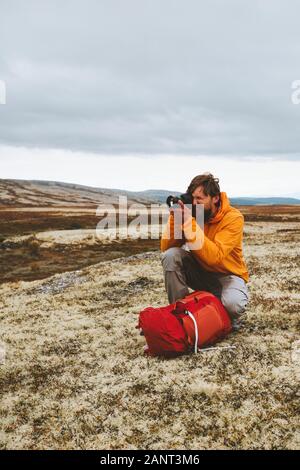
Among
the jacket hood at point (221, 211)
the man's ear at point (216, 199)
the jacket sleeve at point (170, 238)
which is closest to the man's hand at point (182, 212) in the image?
the jacket sleeve at point (170, 238)

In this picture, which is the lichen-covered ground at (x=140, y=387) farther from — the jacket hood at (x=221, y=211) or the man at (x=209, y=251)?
the jacket hood at (x=221, y=211)

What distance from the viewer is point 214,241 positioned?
10453 mm

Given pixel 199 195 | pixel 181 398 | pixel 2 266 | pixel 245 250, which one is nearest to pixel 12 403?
pixel 181 398

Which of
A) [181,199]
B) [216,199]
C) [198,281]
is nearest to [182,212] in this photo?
[181,199]

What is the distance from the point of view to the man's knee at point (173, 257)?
10.9 m

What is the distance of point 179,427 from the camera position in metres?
7.78

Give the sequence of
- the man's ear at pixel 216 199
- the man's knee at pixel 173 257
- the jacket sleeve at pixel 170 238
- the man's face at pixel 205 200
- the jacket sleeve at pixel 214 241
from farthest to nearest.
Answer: the man's knee at pixel 173 257 < the jacket sleeve at pixel 170 238 < the man's ear at pixel 216 199 < the man's face at pixel 205 200 < the jacket sleeve at pixel 214 241

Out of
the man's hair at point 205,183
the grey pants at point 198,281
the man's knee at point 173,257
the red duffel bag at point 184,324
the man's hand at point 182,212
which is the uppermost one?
the man's hair at point 205,183

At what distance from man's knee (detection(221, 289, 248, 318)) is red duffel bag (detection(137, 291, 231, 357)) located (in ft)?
0.69

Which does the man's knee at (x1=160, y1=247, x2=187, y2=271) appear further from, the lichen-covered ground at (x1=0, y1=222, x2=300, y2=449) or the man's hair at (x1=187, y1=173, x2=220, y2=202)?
the lichen-covered ground at (x1=0, y1=222, x2=300, y2=449)

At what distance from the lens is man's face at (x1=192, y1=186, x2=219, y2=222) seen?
33.4 ft

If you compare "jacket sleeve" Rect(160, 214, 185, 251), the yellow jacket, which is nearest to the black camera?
the yellow jacket

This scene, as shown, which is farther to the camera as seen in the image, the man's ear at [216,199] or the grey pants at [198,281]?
the grey pants at [198,281]

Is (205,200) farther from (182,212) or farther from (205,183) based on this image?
(182,212)
